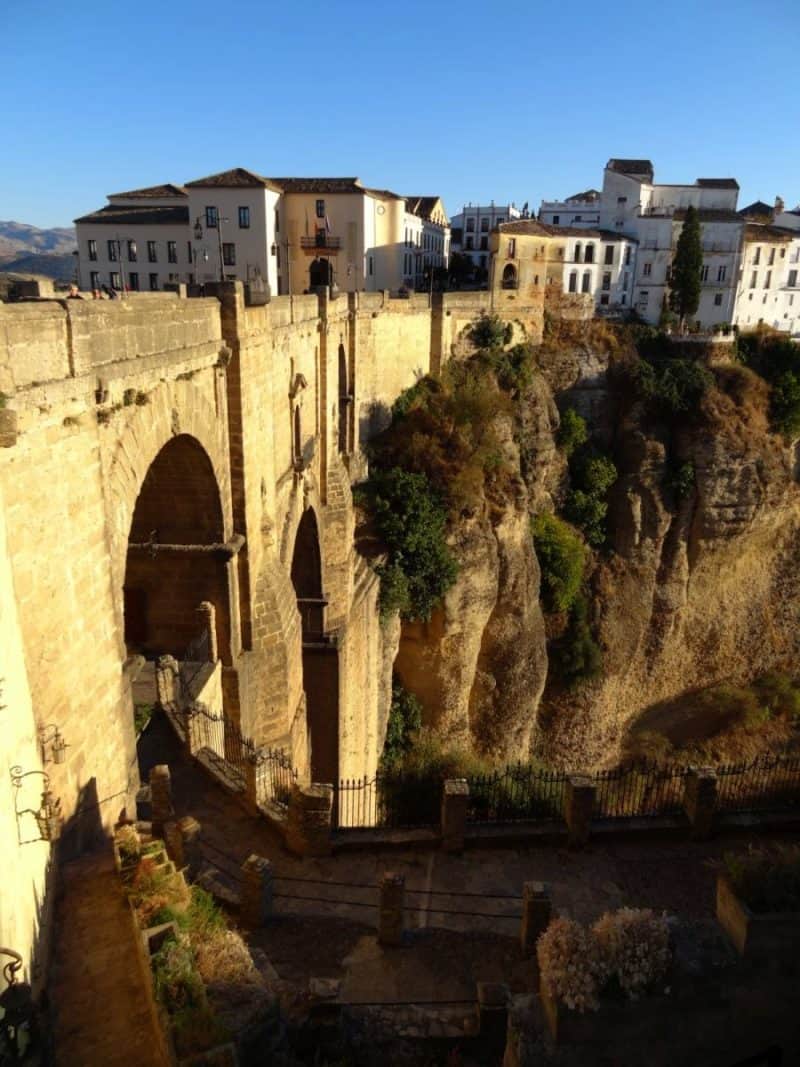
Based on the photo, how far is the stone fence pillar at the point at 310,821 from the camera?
33.5 ft

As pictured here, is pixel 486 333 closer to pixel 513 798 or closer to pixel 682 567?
pixel 682 567

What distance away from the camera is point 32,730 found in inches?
246

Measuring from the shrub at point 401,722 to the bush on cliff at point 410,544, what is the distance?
277cm

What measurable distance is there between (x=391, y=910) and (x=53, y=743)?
13.9 feet

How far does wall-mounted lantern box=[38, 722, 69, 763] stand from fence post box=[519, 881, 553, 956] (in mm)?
5063

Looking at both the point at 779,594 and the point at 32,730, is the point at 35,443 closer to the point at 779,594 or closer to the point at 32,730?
the point at 32,730

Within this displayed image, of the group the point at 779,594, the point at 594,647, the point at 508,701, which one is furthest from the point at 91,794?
the point at 779,594

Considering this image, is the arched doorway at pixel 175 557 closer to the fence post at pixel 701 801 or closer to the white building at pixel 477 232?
the fence post at pixel 701 801

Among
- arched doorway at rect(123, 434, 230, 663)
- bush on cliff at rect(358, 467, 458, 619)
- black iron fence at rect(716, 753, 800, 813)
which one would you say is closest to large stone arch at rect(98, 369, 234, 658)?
arched doorway at rect(123, 434, 230, 663)

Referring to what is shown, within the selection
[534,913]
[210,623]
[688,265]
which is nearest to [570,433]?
[688,265]

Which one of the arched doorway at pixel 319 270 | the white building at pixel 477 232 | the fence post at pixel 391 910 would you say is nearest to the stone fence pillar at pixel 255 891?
the fence post at pixel 391 910

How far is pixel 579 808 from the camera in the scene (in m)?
10.5

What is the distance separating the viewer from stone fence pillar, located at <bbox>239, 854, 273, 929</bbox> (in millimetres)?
8680

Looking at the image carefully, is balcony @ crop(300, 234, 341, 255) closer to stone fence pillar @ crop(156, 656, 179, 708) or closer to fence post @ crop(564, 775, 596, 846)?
stone fence pillar @ crop(156, 656, 179, 708)
